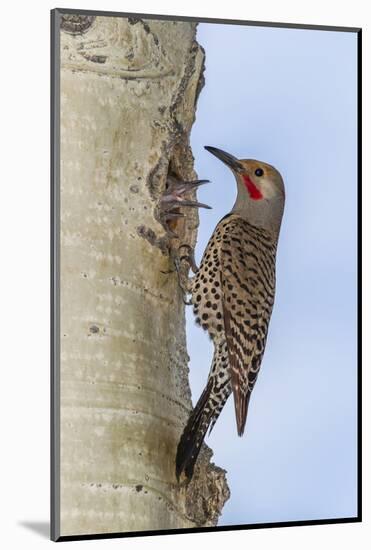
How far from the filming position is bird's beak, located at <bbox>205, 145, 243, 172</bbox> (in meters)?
4.54

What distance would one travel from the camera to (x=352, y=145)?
4.83 m

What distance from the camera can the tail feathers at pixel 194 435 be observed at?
4488 mm

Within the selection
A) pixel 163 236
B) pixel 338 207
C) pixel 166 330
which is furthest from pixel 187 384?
pixel 338 207

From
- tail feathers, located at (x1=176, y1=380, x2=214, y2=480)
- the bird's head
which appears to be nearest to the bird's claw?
the bird's head

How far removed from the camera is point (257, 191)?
4.64 metres

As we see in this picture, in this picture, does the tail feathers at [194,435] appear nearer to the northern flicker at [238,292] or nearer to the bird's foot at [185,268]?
the northern flicker at [238,292]

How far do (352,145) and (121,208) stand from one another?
0.95 metres

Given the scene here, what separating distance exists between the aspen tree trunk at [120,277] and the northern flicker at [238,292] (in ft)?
0.25

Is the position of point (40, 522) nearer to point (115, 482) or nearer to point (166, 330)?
point (115, 482)

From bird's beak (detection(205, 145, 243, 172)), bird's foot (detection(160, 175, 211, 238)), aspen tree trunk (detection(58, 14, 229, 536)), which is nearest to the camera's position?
aspen tree trunk (detection(58, 14, 229, 536))

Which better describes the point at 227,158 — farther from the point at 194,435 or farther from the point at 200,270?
the point at 194,435

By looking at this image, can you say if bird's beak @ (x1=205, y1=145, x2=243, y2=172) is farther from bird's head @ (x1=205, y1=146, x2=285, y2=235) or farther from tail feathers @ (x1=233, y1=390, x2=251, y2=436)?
tail feathers @ (x1=233, y1=390, x2=251, y2=436)

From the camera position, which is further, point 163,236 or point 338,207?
point 338,207

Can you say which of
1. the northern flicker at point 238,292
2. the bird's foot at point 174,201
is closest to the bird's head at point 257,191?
the northern flicker at point 238,292
